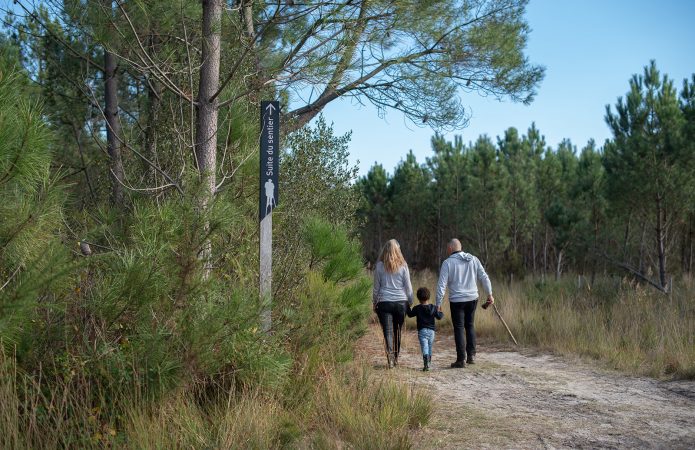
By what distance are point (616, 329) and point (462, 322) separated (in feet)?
8.68

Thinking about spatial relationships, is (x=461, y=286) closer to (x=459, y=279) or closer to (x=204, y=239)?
(x=459, y=279)

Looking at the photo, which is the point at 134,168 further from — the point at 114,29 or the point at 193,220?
the point at 193,220

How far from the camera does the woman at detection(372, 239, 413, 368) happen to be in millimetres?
7621

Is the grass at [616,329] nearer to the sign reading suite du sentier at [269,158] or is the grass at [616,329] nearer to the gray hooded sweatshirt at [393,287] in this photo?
the gray hooded sweatshirt at [393,287]

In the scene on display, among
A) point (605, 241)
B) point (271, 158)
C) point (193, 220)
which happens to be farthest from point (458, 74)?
point (605, 241)

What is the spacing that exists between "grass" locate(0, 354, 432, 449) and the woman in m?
2.69

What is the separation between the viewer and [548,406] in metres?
5.73

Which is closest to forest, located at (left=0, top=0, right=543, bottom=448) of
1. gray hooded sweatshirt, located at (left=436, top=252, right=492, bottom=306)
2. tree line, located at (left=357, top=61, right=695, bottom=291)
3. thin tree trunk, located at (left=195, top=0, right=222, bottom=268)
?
thin tree trunk, located at (left=195, top=0, right=222, bottom=268)

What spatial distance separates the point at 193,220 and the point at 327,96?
4.85 m

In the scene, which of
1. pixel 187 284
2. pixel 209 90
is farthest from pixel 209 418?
pixel 209 90

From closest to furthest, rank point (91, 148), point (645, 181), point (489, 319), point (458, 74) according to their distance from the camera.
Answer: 1. point (458, 74)
2. point (489, 319)
3. point (91, 148)
4. point (645, 181)

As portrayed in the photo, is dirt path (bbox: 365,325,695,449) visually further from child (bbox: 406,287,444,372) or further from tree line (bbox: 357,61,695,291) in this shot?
tree line (bbox: 357,61,695,291)

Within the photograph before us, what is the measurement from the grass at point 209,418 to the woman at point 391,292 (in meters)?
2.69

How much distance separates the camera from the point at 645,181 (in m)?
14.0
